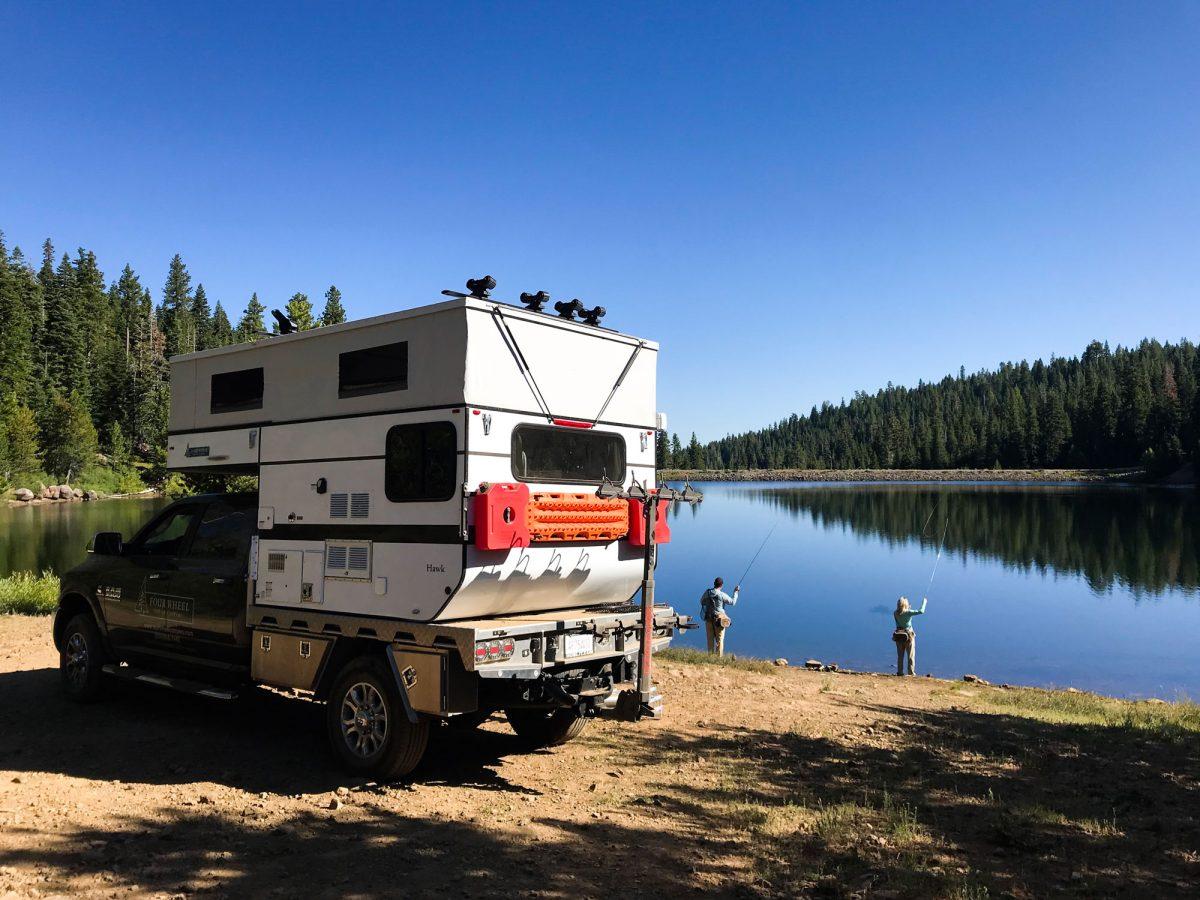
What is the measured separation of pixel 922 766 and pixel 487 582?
4.18 metres

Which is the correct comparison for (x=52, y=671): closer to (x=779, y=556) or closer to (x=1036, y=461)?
(x=779, y=556)

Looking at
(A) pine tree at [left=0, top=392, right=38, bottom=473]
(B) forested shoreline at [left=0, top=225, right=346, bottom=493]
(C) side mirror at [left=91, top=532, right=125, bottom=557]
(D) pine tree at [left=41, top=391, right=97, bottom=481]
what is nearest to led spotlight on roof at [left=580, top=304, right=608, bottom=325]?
(C) side mirror at [left=91, top=532, right=125, bottom=557]

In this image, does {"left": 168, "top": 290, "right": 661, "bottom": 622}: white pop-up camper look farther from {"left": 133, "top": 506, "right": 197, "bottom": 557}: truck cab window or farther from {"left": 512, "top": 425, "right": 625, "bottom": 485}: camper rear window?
{"left": 133, "top": 506, "right": 197, "bottom": 557}: truck cab window

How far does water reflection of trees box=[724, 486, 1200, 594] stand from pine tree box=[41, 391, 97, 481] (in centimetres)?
6051

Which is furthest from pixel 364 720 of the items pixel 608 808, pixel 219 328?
pixel 219 328

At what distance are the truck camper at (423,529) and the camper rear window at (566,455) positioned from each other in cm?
2

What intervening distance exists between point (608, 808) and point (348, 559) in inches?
111

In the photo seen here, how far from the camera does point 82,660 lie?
957 cm

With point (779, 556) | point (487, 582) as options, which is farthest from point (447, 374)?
point (779, 556)

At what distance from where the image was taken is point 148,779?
704 centimetres

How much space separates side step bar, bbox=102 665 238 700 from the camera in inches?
316

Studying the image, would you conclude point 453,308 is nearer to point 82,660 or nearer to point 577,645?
point 577,645

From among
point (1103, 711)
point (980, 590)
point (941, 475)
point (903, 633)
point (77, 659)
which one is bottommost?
point (980, 590)

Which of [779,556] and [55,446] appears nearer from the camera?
[779,556]
